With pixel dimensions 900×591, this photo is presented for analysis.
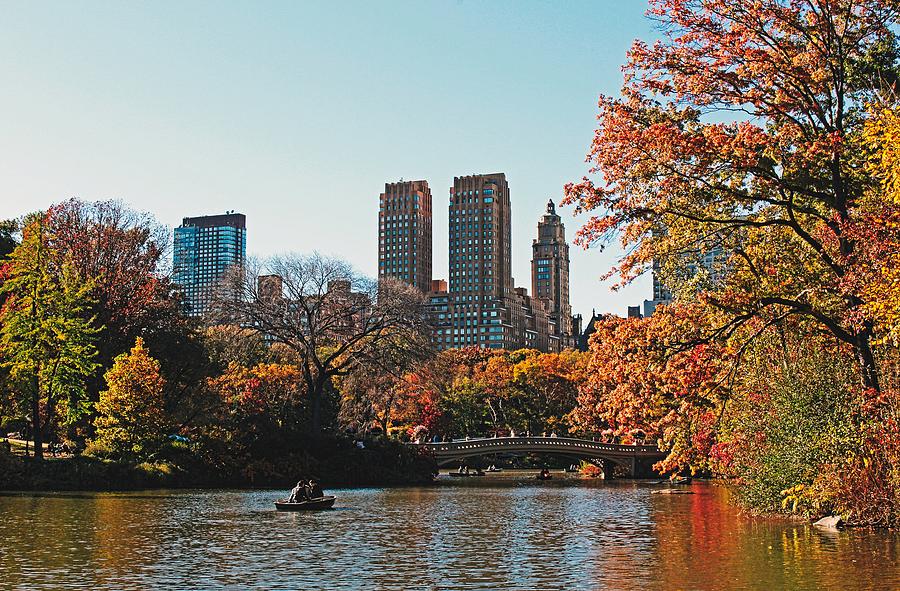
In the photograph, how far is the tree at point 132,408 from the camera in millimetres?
58125

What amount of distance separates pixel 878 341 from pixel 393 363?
4263 centimetres

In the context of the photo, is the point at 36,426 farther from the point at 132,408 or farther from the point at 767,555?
the point at 767,555

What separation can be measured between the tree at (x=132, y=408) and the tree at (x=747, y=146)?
36327mm

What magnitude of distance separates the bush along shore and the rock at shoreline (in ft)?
119

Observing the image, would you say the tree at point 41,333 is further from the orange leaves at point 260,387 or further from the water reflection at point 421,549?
the orange leaves at point 260,387

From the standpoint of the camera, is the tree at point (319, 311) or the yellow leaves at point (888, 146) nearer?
the yellow leaves at point (888, 146)

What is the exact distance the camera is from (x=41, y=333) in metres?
57.5

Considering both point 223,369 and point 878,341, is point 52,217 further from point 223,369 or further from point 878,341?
point 878,341

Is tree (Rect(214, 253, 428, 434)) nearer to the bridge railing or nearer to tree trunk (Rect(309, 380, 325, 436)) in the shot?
tree trunk (Rect(309, 380, 325, 436))

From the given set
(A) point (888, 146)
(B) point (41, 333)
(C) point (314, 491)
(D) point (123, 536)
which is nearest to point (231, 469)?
(B) point (41, 333)

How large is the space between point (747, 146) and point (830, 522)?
10.6m

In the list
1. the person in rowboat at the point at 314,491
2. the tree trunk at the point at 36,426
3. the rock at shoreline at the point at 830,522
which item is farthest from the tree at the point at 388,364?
the rock at shoreline at the point at 830,522

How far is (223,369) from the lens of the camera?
7550 cm

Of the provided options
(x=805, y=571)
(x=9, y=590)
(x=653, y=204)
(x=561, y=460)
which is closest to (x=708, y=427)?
(x=653, y=204)
